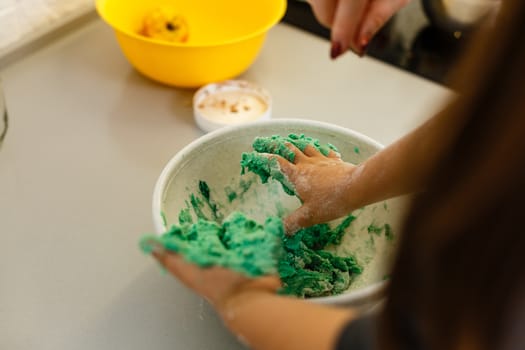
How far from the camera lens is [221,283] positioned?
17.0 inches

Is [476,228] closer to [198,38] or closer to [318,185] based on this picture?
[318,185]

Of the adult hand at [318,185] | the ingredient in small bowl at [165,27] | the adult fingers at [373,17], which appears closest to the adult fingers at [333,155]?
the adult hand at [318,185]

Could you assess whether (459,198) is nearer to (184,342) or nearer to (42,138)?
(184,342)

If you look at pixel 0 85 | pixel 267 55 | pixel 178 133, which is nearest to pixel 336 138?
pixel 178 133

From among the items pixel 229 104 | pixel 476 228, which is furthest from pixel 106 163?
pixel 476 228

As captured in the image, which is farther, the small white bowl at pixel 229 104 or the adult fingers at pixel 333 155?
the small white bowl at pixel 229 104

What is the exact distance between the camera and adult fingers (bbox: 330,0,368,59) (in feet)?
1.86

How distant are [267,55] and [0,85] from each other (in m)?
0.41

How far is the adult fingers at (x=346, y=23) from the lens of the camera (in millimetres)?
565

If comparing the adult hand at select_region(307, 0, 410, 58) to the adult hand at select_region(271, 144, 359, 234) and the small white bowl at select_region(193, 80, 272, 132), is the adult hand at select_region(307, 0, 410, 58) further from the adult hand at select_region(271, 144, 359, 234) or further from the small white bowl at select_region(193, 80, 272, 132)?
the small white bowl at select_region(193, 80, 272, 132)

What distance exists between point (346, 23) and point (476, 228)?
Answer: 1.06 ft

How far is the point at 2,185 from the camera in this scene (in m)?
0.74

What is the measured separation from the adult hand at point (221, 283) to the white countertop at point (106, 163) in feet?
0.56

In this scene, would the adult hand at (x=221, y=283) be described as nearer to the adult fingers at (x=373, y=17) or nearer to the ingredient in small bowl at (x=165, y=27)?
the adult fingers at (x=373, y=17)
